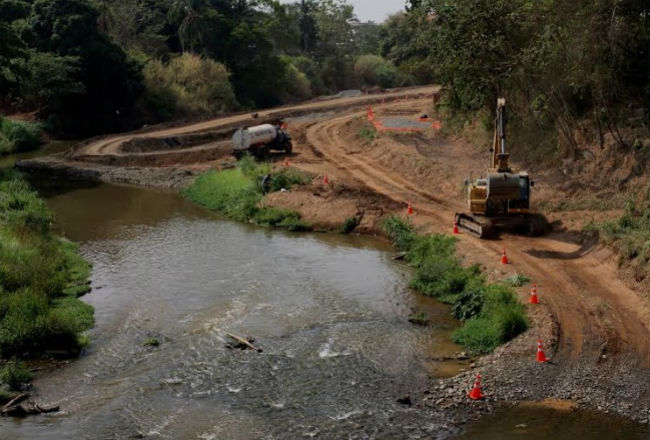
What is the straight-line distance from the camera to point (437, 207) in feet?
112

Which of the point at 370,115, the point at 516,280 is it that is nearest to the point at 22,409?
the point at 516,280

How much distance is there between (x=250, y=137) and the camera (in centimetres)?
4528

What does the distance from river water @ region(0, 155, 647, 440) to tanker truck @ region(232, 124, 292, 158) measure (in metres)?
12.4

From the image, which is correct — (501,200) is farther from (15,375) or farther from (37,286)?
(15,375)

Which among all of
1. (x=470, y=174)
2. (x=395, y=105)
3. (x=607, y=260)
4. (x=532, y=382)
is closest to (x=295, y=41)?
(x=395, y=105)

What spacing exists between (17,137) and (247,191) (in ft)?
78.4

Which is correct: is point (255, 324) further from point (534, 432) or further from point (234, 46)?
point (234, 46)

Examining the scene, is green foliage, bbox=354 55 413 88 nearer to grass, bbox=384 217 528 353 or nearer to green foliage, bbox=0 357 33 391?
grass, bbox=384 217 528 353

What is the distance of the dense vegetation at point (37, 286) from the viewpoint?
21.0 m

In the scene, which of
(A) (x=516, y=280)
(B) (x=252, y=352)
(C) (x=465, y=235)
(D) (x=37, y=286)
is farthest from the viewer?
(C) (x=465, y=235)

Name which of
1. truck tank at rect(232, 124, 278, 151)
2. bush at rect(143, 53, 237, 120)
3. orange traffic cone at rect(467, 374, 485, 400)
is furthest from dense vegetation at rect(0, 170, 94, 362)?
bush at rect(143, 53, 237, 120)

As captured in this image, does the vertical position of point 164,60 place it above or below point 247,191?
above

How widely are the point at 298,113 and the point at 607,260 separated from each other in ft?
136

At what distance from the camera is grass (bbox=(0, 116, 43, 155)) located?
53.8 m
